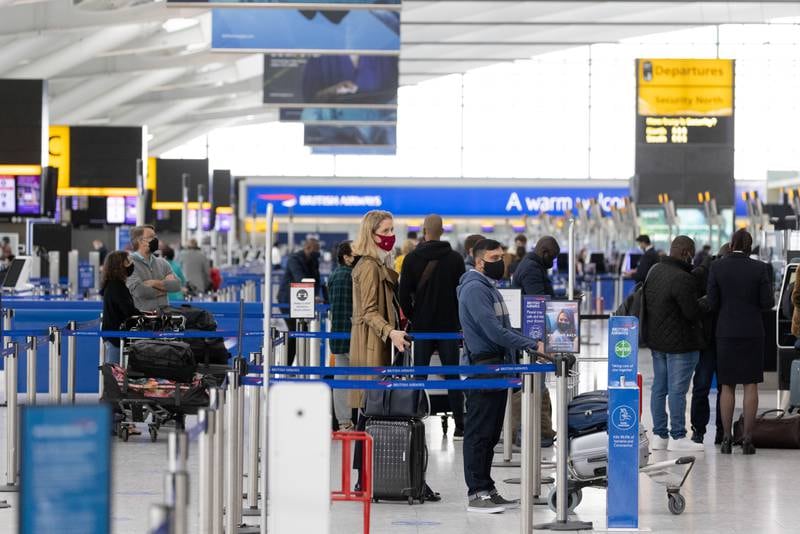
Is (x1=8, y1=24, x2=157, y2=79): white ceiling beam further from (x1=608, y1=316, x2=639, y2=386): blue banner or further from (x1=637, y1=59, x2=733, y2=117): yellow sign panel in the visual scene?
(x1=608, y1=316, x2=639, y2=386): blue banner

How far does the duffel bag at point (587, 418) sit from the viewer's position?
854 cm

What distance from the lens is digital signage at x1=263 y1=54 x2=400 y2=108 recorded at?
2461cm

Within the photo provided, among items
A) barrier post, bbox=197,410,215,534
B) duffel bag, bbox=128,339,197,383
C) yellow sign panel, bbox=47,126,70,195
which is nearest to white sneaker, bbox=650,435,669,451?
duffel bag, bbox=128,339,197,383

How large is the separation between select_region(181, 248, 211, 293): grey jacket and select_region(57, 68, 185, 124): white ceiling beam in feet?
71.8

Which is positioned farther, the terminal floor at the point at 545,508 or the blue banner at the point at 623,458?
the terminal floor at the point at 545,508

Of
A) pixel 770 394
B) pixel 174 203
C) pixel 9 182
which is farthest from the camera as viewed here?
pixel 174 203

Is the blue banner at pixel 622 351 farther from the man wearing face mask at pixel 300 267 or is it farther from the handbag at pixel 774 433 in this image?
the man wearing face mask at pixel 300 267

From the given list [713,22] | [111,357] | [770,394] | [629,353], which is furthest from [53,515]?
[713,22]

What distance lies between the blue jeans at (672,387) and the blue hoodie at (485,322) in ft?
9.13

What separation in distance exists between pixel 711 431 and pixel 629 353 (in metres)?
4.51

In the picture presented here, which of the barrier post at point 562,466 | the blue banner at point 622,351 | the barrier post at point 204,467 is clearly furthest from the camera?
the blue banner at point 622,351

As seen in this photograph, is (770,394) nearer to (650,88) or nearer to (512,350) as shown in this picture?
(512,350)

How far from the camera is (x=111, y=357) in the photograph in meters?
12.3

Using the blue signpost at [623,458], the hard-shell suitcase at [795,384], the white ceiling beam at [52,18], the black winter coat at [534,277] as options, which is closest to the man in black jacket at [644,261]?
the black winter coat at [534,277]
